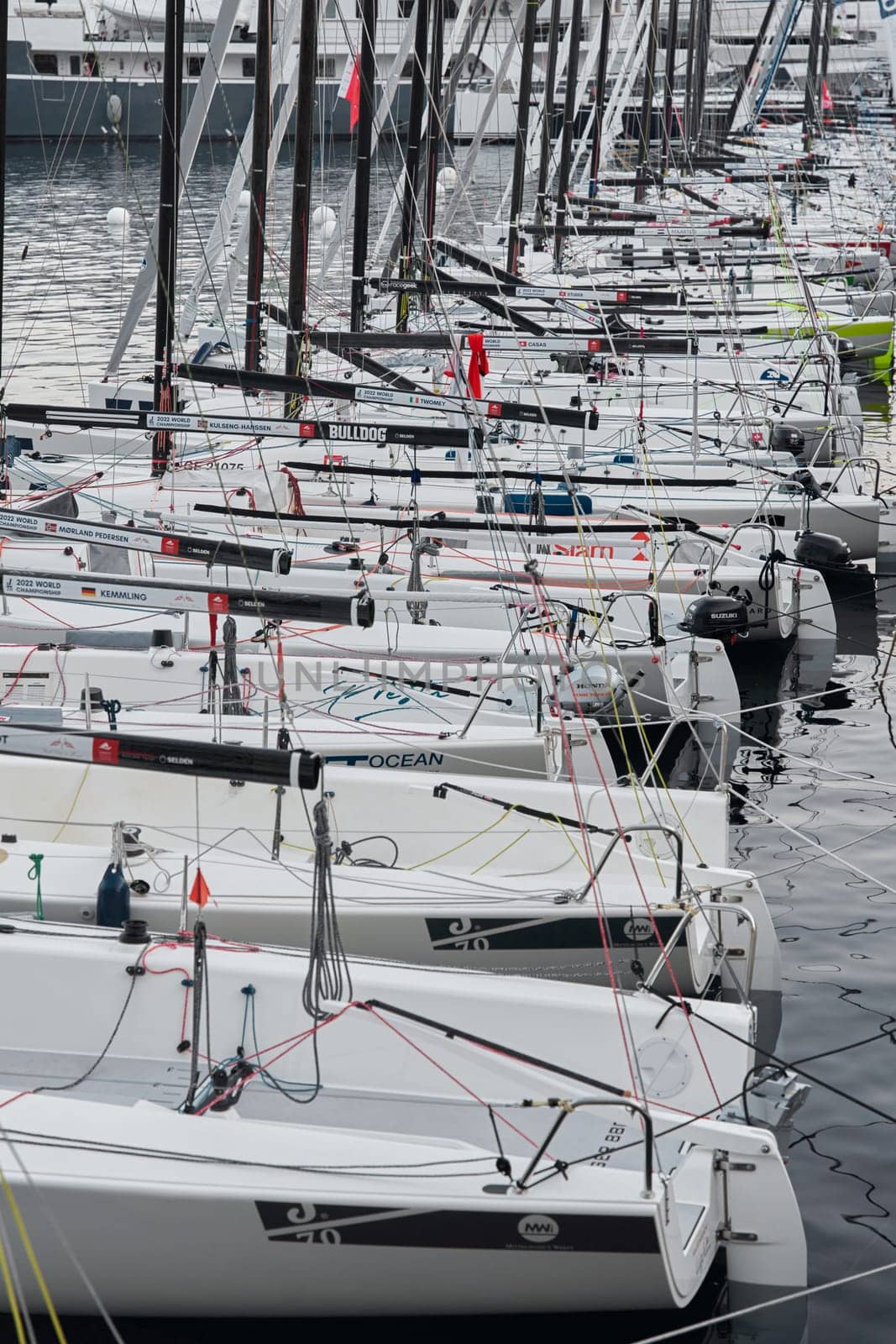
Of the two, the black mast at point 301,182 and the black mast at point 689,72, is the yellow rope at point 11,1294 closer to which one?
the black mast at point 301,182

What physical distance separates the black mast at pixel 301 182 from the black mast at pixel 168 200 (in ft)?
4.52

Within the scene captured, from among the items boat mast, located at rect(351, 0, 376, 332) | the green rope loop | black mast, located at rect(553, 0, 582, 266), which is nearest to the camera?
the green rope loop

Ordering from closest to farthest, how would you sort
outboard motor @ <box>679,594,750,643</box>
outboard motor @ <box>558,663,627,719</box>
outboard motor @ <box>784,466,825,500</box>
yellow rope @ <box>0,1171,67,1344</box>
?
1. yellow rope @ <box>0,1171,67,1344</box>
2. outboard motor @ <box>558,663,627,719</box>
3. outboard motor @ <box>679,594,750,643</box>
4. outboard motor @ <box>784,466,825,500</box>

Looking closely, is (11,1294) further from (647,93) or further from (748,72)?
(748,72)

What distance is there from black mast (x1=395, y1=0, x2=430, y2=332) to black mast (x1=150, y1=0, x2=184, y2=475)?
4.85 meters

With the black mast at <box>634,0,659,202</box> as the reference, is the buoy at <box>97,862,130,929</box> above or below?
below

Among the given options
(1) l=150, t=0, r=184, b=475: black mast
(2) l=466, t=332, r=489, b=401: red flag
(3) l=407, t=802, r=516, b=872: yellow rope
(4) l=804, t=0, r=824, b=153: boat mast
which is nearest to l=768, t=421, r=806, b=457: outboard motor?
(2) l=466, t=332, r=489, b=401: red flag

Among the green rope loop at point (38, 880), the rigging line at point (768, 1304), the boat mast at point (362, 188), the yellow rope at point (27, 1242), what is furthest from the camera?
the boat mast at point (362, 188)

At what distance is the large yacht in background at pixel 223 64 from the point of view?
7119 cm

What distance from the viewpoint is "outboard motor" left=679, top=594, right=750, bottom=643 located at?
49.1ft

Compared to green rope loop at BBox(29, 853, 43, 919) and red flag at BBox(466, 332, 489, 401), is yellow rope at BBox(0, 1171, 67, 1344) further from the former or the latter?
red flag at BBox(466, 332, 489, 401)

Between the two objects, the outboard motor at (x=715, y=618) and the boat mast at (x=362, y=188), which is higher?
the boat mast at (x=362, y=188)

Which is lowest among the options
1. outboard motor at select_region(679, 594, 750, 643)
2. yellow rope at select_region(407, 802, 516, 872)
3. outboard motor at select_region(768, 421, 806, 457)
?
yellow rope at select_region(407, 802, 516, 872)

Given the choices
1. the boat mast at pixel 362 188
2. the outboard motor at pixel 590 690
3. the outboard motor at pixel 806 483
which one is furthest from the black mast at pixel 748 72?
the outboard motor at pixel 590 690
